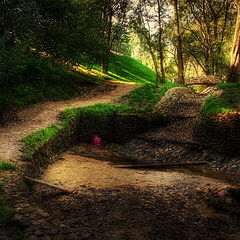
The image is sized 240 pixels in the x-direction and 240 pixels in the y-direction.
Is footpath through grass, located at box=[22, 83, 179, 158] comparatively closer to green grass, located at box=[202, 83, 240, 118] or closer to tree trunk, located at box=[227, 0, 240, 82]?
green grass, located at box=[202, 83, 240, 118]

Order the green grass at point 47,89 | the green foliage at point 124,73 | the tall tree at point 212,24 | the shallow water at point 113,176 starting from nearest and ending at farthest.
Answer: the shallow water at point 113,176 → the green grass at point 47,89 → the tall tree at point 212,24 → the green foliage at point 124,73

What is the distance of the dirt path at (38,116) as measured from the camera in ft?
29.2

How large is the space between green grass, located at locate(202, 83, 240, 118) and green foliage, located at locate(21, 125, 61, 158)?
20.5 ft

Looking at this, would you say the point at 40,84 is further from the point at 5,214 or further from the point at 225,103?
the point at 5,214

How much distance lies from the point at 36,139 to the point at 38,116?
161 inches

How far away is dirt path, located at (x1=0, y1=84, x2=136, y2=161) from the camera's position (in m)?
8.89

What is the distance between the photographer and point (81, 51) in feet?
57.0

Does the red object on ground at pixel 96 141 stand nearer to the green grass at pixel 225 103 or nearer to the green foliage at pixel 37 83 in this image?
the green foliage at pixel 37 83

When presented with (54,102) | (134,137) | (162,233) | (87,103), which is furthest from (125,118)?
(162,233)

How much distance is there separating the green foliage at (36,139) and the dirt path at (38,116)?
240 millimetres

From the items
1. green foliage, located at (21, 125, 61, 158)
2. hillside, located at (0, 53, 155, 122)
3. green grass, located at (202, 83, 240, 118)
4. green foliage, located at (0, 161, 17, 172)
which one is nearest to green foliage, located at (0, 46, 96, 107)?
→ hillside, located at (0, 53, 155, 122)

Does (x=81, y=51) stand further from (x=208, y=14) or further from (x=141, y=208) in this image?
(x=208, y=14)

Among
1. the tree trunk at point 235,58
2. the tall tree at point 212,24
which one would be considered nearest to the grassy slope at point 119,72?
the tall tree at point 212,24

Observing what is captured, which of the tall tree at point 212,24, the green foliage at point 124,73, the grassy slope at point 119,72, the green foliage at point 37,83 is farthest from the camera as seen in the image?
the green foliage at point 124,73
